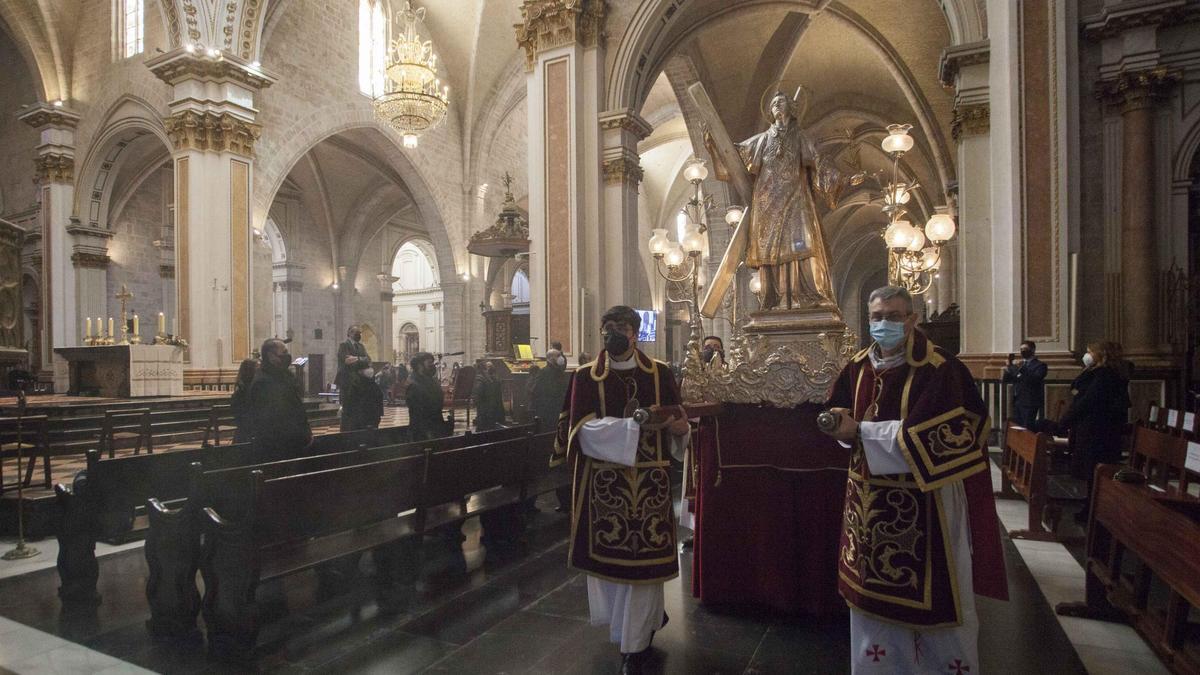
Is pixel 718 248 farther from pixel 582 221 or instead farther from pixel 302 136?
pixel 302 136

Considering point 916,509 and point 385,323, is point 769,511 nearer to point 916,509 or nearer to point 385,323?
point 916,509

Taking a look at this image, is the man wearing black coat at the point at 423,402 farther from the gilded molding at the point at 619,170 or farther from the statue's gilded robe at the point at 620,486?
the gilded molding at the point at 619,170

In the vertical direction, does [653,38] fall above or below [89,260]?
above

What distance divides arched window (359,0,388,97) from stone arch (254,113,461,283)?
0.95 meters

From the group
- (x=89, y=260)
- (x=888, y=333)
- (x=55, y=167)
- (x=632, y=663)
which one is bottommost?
(x=632, y=663)

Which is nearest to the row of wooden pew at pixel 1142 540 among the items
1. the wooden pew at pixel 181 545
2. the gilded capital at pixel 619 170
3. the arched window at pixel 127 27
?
the wooden pew at pixel 181 545

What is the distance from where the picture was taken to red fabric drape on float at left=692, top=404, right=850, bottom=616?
11.9 feet

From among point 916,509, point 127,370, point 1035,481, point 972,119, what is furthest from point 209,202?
point 916,509

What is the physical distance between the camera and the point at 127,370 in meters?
13.2

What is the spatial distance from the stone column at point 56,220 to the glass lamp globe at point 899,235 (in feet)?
66.1

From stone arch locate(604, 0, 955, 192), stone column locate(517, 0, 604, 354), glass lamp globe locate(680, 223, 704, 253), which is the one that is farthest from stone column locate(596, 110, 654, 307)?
glass lamp globe locate(680, 223, 704, 253)

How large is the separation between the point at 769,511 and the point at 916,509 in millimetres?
→ 1199

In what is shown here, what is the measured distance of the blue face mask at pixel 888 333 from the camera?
2.59 meters

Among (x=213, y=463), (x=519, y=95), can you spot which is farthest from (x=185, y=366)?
(x=519, y=95)
